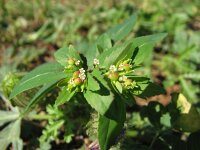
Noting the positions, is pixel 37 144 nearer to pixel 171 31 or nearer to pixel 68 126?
pixel 68 126

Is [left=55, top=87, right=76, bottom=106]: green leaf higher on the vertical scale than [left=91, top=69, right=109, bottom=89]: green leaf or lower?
lower

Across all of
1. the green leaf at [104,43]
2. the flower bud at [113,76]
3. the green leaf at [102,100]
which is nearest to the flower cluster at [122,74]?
the flower bud at [113,76]

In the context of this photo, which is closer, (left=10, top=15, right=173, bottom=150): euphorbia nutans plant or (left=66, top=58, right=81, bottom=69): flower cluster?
(left=10, top=15, right=173, bottom=150): euphorbia nutans plant

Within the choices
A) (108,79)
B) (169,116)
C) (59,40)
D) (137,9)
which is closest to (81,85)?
(108,79)

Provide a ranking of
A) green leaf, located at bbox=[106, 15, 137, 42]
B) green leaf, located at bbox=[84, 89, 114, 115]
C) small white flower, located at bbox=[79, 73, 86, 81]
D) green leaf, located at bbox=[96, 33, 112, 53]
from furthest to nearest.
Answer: green leaf, located at bbox=[106, 15, 137, 42] < green leaf, located at bbox=[96, 33, 112, 53] < small white flower, located at bbox=[79, 73, 86, 81] < green leaf, located at bbox=[84, 89, 114, 115]

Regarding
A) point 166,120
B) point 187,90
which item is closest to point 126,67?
point 166,120

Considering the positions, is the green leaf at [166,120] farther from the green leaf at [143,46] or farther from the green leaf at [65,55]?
the green leaf at [65,55]

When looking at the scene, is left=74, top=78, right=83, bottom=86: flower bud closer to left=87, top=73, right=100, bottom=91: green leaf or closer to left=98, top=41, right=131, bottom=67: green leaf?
left=87, top=73, right=100, bottom=91: green leaf

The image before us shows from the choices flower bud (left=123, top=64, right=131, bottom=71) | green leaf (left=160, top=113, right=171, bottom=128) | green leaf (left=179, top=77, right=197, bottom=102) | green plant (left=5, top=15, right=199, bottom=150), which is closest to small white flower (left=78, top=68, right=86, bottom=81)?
green plant (left=5, top=15, right=199, bottom=150)

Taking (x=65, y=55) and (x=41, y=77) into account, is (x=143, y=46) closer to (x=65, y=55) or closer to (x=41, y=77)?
(x=65, y=55)
